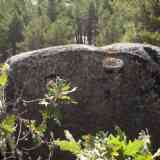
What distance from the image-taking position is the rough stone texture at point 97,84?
19.6ft

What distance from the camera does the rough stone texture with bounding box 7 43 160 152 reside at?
5.98 metres

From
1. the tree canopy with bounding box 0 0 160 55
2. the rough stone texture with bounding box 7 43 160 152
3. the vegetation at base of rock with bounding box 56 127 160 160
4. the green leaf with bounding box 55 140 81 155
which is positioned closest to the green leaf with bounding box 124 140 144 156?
the vegetation at base of rock with bounding box 56 127 160 160

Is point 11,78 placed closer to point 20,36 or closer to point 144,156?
point 144,156

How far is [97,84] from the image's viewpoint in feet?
19.8

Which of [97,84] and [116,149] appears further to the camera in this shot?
[97,84]

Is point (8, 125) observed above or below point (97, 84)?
above

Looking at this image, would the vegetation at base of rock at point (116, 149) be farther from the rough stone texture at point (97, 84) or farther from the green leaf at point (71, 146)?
the rough stone texture at point (97, 84)

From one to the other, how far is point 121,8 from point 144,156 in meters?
16.5

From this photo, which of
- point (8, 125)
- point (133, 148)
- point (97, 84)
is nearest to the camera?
point (133, 148)

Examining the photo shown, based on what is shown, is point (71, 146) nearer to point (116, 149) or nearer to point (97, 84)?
point (116, 149)

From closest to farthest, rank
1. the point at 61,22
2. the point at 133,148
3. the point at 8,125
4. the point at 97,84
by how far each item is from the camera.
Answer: the point at 133,148
the point at 8,125
the point at 97,84
the point at 61,22

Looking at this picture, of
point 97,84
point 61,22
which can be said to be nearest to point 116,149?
point 97,84

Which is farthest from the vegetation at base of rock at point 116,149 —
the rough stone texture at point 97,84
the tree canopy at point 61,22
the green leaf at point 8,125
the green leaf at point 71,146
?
the tree canopy at point 61,22

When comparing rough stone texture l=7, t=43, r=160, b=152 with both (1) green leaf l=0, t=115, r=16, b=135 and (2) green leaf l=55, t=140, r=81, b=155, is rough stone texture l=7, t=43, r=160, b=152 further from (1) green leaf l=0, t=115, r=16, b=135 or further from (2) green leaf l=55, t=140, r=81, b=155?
(2) green leaf l=55, t=140, r=81, b=155
